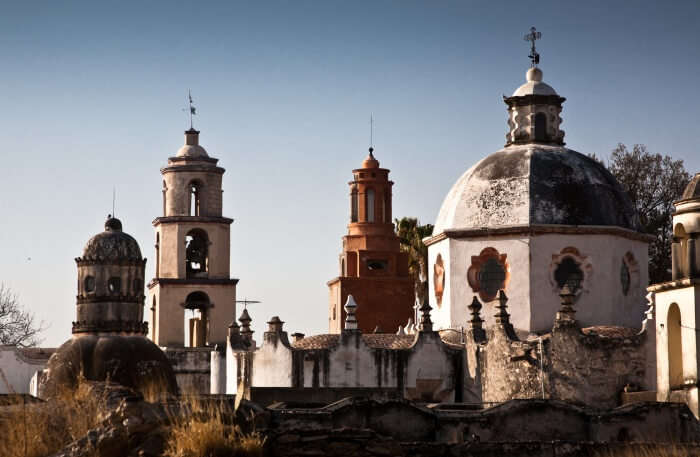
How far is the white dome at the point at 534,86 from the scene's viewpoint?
4234 cm

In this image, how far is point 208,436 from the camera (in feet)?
49.5

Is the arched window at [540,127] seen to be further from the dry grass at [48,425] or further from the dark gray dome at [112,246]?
the dry grass at [48,425]

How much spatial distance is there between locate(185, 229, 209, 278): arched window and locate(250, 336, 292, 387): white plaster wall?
1899cm

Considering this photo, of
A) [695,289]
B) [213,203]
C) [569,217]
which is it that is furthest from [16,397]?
[213,203]

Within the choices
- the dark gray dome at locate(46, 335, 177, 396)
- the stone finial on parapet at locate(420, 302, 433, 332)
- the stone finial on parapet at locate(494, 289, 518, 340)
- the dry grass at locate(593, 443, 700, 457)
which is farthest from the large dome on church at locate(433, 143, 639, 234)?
the dry grass at locate(593, 443, 700, 457)

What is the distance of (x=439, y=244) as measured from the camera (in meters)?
41.2

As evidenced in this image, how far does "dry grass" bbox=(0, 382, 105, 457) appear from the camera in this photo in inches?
642

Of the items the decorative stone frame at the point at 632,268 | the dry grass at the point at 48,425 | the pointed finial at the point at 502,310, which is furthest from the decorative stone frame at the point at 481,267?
the dry grass at the point at 48,425

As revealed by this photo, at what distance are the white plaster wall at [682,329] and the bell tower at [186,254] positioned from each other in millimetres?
30198

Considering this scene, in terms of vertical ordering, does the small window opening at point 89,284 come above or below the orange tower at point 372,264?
below

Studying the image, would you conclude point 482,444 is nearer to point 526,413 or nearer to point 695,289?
point 526,413

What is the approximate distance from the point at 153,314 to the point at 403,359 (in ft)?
73.1

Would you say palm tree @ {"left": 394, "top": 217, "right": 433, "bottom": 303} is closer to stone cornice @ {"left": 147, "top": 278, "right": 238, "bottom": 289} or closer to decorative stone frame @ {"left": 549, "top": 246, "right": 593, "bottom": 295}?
stone cornice @ {"left": 147, "top": 278, "right": 238, "bottom": 289}

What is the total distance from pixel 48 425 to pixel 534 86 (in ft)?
90.8
